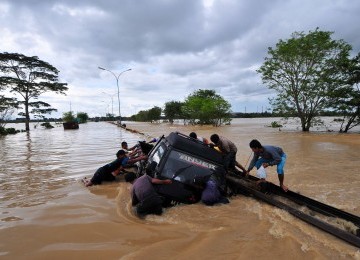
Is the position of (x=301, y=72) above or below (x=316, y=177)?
above

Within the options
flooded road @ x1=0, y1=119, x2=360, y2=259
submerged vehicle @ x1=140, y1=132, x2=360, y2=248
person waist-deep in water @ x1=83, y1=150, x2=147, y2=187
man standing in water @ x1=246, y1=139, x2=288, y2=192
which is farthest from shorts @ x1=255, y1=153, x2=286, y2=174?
person waist-deep in water @ x1=83, y1=150, x2=147, y2=187

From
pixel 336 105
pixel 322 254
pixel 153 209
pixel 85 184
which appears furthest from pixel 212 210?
pixel 336 105

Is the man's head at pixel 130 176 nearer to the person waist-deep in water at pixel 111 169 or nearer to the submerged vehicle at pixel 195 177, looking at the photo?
the person waist-deep in water at pixel 111 169

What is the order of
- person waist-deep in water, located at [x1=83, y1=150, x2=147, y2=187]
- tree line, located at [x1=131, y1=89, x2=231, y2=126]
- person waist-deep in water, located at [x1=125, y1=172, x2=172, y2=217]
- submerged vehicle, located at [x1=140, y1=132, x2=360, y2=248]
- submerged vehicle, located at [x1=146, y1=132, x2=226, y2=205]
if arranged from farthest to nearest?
tree line, located at [x1=131, y1=89, x2=231, y2=126], person waist-deep in water, located at [x1=83, y1=150, x2=147, y2=187], submerged vehicle, located at [x1=146, y1=132, x2=226, y2=205], submerged vehicle, located at [x1=140, y1=132, x2=360, y2=248], person waist-deep in water, located at [x1=125, y1=172, x2=172, y2=217]

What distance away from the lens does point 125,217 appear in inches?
235

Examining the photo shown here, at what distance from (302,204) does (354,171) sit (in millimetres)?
5251

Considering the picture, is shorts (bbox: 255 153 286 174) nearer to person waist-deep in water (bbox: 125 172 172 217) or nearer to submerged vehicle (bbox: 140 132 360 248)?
submerged vehicle (bbox: 140 132 360 248)

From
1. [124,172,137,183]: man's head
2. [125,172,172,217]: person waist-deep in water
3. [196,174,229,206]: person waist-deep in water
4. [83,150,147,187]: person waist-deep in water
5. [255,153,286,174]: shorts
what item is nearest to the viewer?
[125,172,172,217]: person waist-deep in water

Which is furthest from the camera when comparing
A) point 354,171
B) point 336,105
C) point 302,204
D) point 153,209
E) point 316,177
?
point 336,105

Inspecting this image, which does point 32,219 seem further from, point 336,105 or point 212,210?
point 336,105

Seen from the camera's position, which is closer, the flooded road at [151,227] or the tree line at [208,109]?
the flooded road at [151,227]

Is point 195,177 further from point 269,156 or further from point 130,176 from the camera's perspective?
point 130,176

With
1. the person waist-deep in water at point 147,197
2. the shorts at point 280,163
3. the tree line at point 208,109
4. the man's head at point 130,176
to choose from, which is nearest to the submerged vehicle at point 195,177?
the person waist-deep in water at point 147,197

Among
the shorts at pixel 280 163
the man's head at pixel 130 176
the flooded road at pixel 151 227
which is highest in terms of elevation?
the shorts at pixel 280 163
